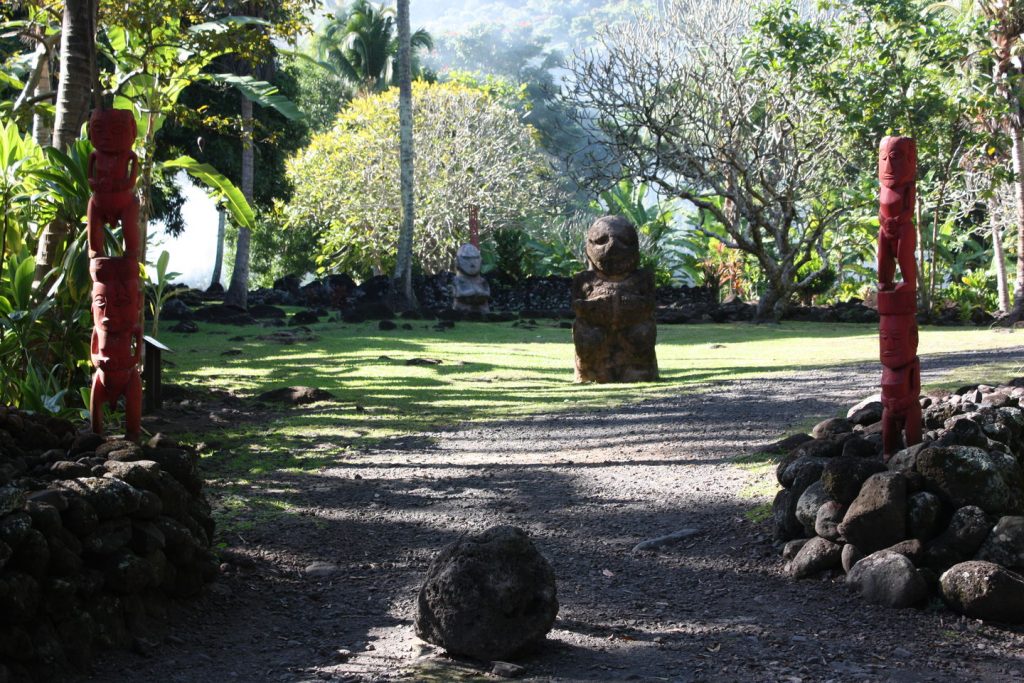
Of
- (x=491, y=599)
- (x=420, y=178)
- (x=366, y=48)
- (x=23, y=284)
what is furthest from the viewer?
(x=366, y=48)

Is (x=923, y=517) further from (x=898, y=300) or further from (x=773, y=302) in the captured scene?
(x=773, y=302)

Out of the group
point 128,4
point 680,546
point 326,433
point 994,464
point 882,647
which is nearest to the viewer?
point 882,647

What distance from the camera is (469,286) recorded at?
22578 mm

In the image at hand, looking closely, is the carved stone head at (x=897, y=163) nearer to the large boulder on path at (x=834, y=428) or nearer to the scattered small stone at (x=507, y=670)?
the large boulder on path at (x=834, y=428)

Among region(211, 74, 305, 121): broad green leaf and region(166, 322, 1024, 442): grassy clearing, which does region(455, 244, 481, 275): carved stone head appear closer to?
region(166, 322, 1024, 442): grassy clearing

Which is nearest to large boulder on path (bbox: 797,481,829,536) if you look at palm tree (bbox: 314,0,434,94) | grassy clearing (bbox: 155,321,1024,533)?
grassy clearing (bbox: 155,321,1024,533)

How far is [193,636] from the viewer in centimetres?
402

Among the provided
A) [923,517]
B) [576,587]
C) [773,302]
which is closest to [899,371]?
[923,517]

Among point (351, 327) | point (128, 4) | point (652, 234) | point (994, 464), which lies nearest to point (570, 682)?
point (994, 464)

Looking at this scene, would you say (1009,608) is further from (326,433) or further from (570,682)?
(326,433)

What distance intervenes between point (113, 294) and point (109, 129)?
781mm

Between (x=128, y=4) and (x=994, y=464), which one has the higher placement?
(x=128, y=4)

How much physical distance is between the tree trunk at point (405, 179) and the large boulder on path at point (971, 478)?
19.0 metres

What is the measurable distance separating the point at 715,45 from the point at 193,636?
20605 mm
